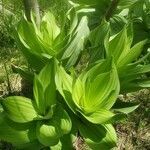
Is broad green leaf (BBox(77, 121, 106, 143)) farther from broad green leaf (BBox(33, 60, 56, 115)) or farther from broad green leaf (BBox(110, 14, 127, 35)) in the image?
broad green leaf (BBox(110, 14, 127, 35))

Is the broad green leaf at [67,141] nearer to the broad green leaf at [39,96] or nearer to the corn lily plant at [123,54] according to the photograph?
the broad green leaf at [39,96]

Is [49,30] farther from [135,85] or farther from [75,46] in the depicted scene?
[135,85]

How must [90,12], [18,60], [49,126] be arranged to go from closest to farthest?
[49,126] < [90,12] < [18,60]

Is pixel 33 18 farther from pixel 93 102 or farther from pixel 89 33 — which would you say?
pixel 93 102

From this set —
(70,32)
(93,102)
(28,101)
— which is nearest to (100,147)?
(93,102)

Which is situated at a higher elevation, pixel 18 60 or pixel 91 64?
pixel 91 64

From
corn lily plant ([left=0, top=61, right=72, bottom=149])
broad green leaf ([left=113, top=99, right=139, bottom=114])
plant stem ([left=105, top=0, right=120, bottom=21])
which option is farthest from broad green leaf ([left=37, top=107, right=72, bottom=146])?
plant stem ([left=105, top=0, right=120, bottom=21])

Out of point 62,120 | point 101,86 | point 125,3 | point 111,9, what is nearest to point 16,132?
point 62,120
